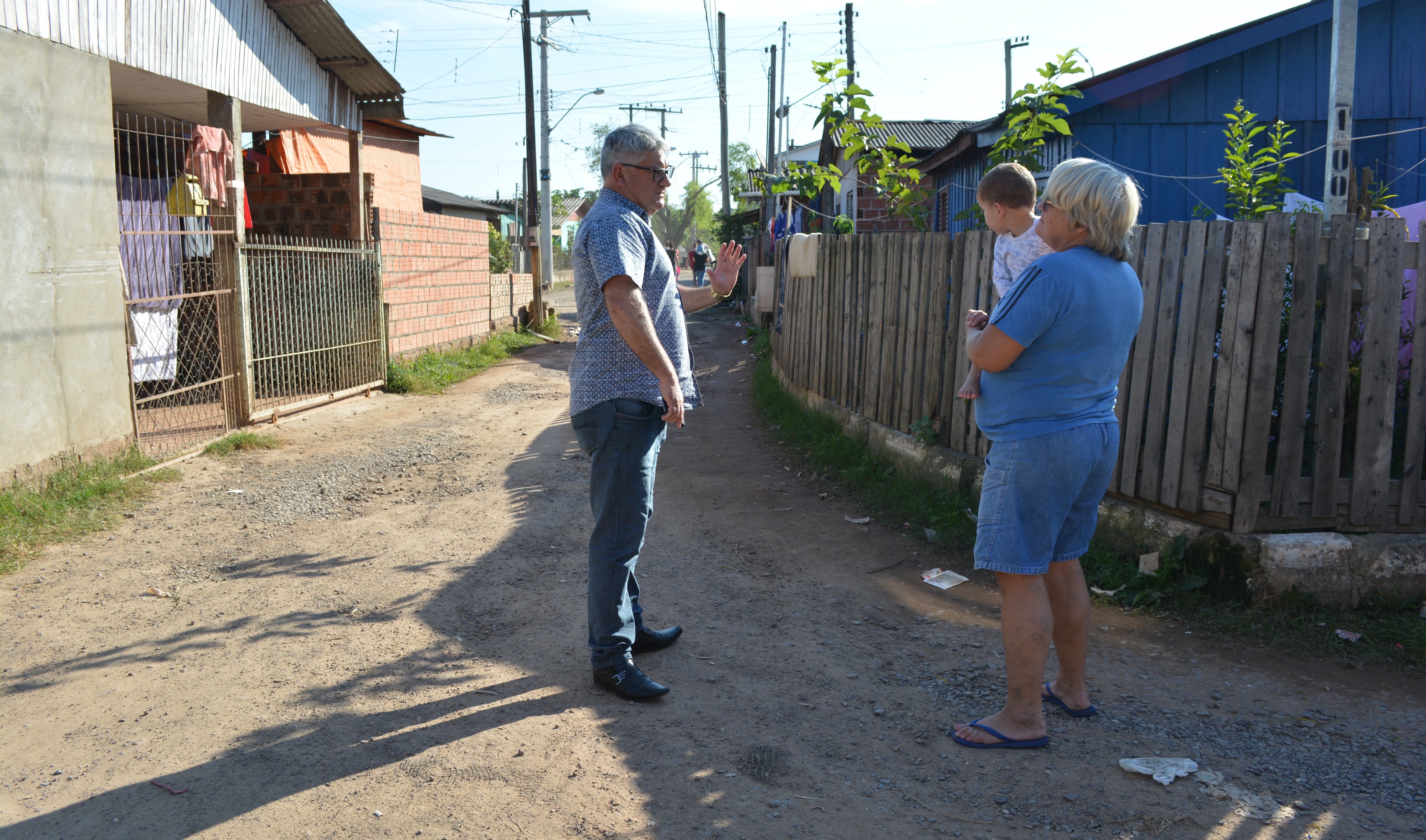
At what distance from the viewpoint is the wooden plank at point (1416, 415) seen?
12.8 feet

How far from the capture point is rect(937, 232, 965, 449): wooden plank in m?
5.55

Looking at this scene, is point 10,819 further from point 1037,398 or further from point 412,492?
point 412,492

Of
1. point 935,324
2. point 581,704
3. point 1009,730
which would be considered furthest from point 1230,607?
point 581,704

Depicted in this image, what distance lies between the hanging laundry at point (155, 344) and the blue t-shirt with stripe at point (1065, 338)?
718 centimetres

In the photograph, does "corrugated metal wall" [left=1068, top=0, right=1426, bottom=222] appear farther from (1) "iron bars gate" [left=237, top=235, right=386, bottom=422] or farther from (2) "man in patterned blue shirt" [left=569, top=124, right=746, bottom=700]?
(1) "iron bars gate" [left=237, top=235, right=386, bottom=422]

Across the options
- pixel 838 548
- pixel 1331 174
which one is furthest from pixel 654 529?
pixel 1331 174

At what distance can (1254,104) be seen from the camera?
8883 mm

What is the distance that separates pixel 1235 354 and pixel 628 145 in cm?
277

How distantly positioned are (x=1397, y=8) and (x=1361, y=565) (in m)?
7.51

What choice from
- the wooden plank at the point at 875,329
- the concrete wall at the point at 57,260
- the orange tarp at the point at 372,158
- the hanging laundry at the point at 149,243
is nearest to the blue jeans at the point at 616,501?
the wooden plank at the point at 875,329

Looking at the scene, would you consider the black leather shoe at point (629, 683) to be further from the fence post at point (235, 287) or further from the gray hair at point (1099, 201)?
the fence post at point (235, 287)

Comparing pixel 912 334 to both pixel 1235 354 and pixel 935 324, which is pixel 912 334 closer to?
pixel 935 324

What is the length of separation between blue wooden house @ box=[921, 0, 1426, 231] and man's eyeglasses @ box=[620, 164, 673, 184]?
6250 millimetres

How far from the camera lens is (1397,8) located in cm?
872
